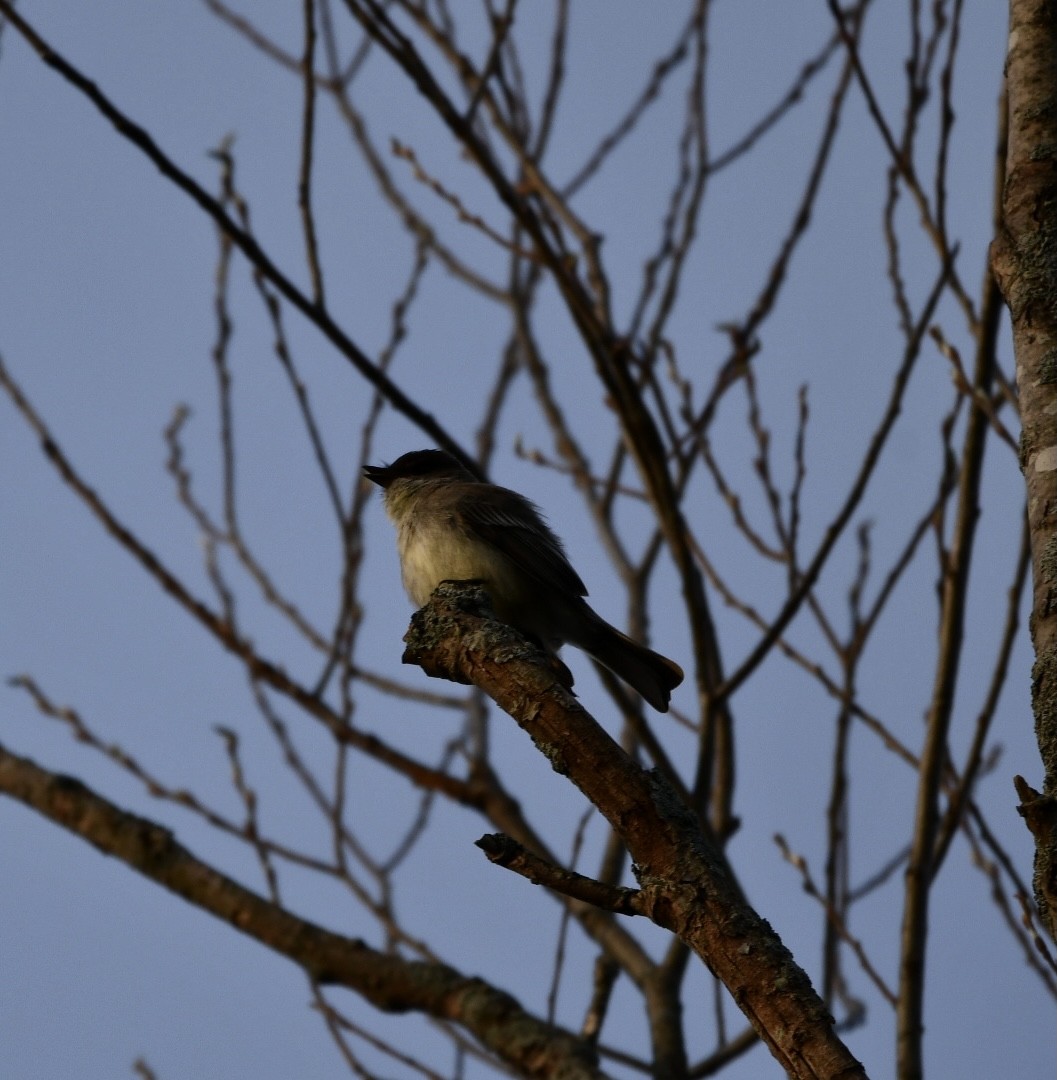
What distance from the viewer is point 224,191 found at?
518 centimetres

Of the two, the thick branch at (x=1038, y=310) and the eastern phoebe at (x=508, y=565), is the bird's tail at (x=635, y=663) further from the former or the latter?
the thick branch at (x=1038, y=310)

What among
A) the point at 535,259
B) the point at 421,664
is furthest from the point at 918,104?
the point at 421,664

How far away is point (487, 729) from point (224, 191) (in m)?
2.68

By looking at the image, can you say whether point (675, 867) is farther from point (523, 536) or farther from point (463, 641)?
point (523, 536)


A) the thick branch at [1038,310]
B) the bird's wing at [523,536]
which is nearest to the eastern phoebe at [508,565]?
the bird's wing at [523,536]

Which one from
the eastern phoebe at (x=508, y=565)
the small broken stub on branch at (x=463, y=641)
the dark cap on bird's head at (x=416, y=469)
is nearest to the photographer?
the small broken stub on branch at (x=463, y=641)

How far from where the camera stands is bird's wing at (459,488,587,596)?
5.23m

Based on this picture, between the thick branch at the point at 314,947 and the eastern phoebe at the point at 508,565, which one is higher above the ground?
the eastern phoebe at the point at 508,565

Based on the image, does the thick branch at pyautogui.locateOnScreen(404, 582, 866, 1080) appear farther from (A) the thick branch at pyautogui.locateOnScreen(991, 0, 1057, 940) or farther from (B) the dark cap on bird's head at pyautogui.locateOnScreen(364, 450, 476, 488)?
(B) the dark cap on bird's head at pyautogui.locateOnScreen(364, 450, 476, 488)

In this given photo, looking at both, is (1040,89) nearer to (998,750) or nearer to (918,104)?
(918,104)

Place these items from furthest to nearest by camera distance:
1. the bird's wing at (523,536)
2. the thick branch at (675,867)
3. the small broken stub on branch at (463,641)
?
the bird's wing at (523,536)
the small broken stub on branch at (463,641)
the thick branch at (675,867)

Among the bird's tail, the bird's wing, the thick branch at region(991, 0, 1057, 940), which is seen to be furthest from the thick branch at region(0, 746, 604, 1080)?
the thick branch at region(991, 0, 1057, 940)

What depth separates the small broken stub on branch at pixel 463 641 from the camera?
2.92 m

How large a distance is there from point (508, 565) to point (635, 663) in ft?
2.27
